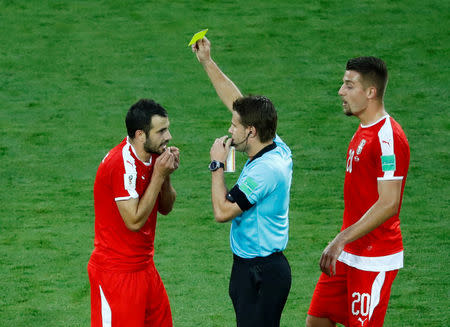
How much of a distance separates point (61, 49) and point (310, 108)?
13.1ft

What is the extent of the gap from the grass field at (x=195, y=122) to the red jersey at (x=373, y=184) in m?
1.77

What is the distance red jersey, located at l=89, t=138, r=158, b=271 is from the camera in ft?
14.1

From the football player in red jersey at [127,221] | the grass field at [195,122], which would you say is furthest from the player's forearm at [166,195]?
the grass field at [195,122]

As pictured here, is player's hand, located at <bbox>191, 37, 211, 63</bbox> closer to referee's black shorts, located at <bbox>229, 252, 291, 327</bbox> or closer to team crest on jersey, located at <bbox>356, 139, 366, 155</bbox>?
team crest on jersey, located at <bbox>356, 139, 366, 155</bbox>

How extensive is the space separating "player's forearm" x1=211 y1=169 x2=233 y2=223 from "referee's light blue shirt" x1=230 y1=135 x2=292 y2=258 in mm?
98

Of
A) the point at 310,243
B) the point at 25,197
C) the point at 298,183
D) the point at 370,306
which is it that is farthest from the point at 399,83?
the point at 370,306

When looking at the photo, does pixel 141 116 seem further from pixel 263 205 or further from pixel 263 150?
pixel 263 205

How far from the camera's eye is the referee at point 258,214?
419 centimetres

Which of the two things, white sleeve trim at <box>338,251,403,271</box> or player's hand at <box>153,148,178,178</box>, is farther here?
white sleeve trim at <box>338,251,403,271</box>

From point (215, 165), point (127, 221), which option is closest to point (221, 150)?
point (215, 165)

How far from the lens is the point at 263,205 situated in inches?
166

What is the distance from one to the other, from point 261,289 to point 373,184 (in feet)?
2.88

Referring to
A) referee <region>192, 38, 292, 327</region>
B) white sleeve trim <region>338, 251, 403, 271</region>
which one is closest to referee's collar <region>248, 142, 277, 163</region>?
referee <region>192, 38, 292, 327</region>

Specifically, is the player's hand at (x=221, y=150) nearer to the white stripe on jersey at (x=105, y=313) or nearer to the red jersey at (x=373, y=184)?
the red jersey at (x=373, y=184)
